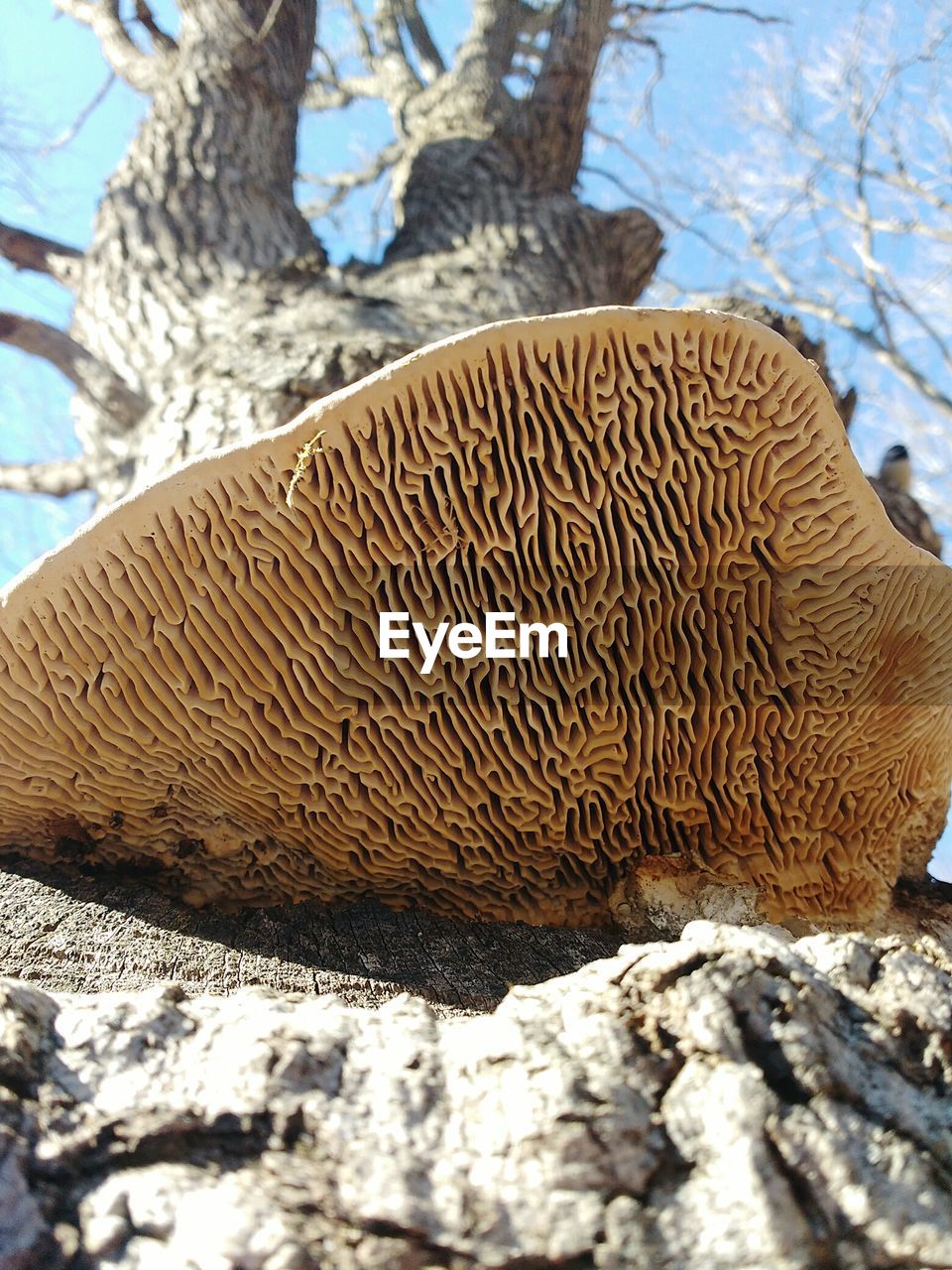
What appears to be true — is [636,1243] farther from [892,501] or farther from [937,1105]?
[892,501]

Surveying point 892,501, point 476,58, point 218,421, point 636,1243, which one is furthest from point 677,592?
point 476,58

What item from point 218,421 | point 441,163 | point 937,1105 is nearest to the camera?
point 937,1105

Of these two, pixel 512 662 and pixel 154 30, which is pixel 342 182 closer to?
pixel 154 30

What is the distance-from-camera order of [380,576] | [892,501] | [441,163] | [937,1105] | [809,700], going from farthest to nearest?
1. [441,163]
2. [892,501]
3. [809,700]
4. [380,576]
5. [937,1105]

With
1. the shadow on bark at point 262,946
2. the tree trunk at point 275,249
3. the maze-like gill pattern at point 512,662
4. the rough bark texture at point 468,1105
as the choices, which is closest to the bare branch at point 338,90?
the tree trunk at point 275,249

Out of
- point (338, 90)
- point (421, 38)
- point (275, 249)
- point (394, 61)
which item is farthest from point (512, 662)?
point (338, 90)
